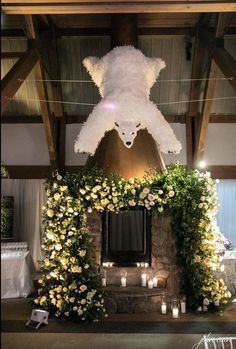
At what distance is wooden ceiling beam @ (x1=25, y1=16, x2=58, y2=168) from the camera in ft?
20.4

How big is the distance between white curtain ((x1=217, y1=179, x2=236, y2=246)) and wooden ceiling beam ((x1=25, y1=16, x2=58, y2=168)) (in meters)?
3.61

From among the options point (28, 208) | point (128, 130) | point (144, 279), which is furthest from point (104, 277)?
point (28, 208)

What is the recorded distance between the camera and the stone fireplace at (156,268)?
224 inches

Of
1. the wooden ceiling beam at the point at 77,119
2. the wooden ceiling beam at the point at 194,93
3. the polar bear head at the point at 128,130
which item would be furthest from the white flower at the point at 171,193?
the wooden ceiling beam at the point at 77,119

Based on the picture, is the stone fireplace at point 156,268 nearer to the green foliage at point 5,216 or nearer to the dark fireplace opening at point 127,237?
the dark fireplace opening at point 127,237

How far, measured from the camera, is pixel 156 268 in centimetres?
589

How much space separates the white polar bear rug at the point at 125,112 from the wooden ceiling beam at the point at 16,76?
102cm

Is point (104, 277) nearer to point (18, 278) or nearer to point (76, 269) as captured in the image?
point (76, 269)

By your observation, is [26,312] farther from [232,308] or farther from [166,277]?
[232,308]

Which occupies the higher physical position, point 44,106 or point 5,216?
point 44,106

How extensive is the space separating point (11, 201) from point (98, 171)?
3.33 meters

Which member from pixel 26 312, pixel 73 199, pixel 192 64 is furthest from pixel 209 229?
pixel 192 64

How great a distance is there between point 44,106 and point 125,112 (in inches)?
122

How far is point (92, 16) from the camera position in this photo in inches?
284
